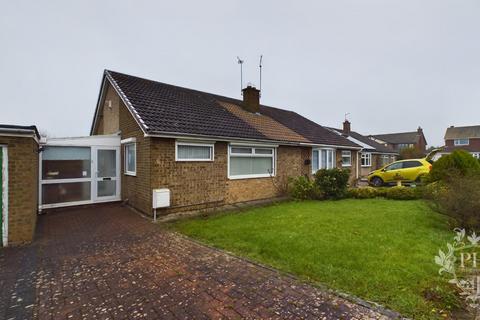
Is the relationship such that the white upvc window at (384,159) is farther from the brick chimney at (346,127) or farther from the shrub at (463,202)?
the shrub at (463,202)

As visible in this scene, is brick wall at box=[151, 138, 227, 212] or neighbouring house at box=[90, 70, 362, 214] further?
neighbouring house at box=[90, 70, 362, 214]

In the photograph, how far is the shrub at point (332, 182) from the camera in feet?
38.3

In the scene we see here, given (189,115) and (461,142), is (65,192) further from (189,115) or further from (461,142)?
(461,142)

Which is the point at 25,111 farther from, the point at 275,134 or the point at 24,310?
the point at 24,310

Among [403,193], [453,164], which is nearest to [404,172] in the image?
[403,193]

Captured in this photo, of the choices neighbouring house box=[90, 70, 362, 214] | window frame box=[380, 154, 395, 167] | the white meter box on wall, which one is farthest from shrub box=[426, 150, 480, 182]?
window frame box=[380, 154, 395, 167]

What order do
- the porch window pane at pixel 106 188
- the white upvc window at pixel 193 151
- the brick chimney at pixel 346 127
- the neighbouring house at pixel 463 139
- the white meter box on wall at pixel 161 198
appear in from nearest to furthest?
the white meter box on wall at pixel 161 198 < the white upvc window at pixel 193 151 < the porch window pane at pixel 106 188 < the brick chimney at pixel 346 127 < the neighbouring house at pixel 463 139

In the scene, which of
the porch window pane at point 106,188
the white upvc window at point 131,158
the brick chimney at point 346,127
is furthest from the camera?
the brick chimney at point 346,127

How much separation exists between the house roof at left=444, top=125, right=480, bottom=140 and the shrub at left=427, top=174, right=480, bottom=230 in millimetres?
53055

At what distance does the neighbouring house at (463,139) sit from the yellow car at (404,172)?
1459 inches

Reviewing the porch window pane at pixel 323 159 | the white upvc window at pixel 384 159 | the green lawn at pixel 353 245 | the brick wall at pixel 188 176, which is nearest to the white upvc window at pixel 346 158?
the porch window pane at pixel 323 159

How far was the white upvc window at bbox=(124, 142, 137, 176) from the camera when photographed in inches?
364

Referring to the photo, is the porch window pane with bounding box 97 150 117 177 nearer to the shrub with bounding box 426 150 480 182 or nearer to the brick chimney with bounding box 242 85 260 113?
the brick chimney with bounding box 242 85 260 113

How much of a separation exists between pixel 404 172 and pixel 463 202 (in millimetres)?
11948
